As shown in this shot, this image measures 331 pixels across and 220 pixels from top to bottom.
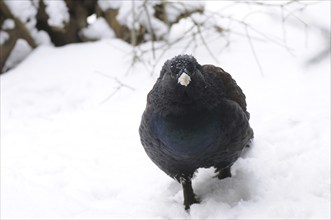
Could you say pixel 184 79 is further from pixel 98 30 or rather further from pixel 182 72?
pixel 98 30

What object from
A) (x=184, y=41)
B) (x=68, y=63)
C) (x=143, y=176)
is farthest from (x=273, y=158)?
(x=68, y=63)

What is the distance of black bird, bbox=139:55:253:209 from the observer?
244cm

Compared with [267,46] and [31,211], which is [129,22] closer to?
[267,46]

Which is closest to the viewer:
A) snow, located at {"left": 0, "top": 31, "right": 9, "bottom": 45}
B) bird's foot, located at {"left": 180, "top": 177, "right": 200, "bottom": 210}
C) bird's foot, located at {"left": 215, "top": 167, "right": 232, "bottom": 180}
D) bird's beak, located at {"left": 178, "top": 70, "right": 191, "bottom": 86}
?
bird's beak, located at {"left": 178, "top": 70, "right": 191, "bottom": 86}

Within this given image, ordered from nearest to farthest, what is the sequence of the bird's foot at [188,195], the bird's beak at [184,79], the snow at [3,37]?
the bird's beak at [184,79], the bird's foot at [188,195], the snow at [3,37]

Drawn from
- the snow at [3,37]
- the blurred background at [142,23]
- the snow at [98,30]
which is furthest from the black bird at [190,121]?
the snow at [3,37]

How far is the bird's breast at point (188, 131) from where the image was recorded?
2482mm

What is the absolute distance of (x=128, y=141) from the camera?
12.1 feet

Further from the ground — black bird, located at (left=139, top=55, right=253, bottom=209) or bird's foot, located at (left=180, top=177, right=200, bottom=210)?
black bird, located at (left=139, top=55, right=253, bottom=209)

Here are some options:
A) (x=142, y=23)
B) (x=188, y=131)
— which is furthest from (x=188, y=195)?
(x=142, y=23)

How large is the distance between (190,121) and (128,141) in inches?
50.2

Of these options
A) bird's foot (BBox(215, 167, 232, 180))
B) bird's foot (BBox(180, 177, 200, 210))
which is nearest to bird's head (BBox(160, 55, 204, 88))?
bird's foot (BBox(180, 177, 200, 210))

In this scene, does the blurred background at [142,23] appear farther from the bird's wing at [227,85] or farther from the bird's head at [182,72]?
the bird's head at [182,72]

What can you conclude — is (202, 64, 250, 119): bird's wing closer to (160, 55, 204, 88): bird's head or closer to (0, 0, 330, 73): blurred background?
(160, 55, 204, 88): bird's head
